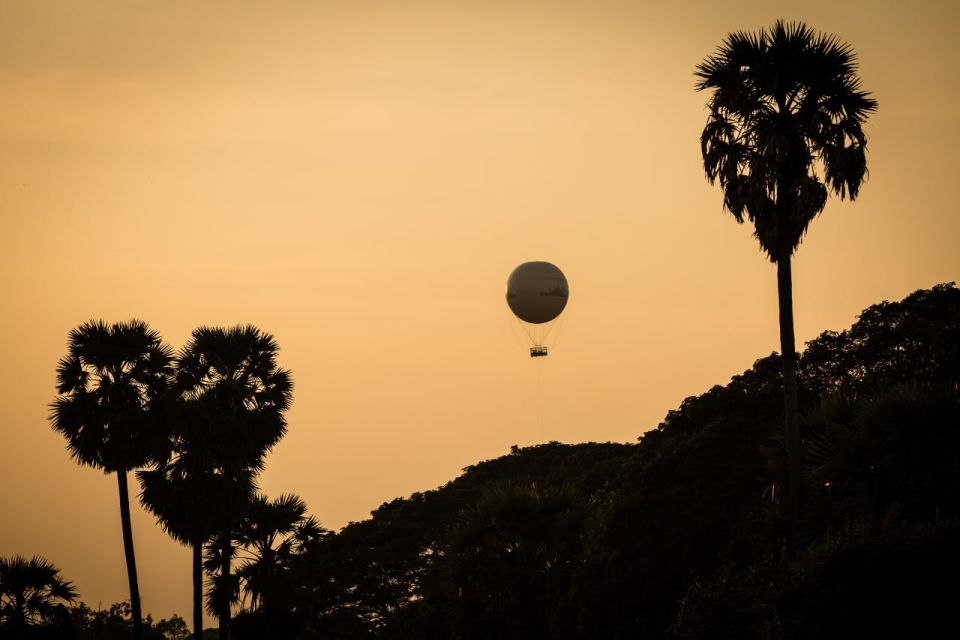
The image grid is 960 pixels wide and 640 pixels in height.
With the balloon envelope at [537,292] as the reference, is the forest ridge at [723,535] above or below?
below

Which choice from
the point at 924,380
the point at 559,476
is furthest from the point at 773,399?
the point at 559,476

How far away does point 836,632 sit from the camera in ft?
74.5

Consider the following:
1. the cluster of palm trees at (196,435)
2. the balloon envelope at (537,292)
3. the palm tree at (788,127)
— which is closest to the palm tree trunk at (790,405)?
the palm tree at (788,127)

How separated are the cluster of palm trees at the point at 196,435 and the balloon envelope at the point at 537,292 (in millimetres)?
17797

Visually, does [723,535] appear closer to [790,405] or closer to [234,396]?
[790,405]

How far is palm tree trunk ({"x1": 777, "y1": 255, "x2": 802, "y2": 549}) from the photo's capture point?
2931 centimetres

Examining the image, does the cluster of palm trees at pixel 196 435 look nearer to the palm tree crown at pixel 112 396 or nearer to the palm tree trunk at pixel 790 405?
the palm tree crown at pixel 112 396

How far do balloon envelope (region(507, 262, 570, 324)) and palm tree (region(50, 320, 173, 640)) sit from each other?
2118 cm

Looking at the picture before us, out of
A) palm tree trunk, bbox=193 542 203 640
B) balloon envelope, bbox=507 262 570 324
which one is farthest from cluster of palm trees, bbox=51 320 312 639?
balloon envelope, bbox=507 262 570 324

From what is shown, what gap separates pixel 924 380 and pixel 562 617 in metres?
15.0

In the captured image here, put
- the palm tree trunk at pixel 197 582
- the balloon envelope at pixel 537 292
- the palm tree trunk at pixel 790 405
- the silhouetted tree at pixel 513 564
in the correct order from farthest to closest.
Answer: the balloon envelope at pixel 537 292 < the palm tree trunk at pixel 197 582 < the silhouetted tree at pixel 513 564 < the palm tree trunk at pixel 790 405

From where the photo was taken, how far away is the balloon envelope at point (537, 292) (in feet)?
212

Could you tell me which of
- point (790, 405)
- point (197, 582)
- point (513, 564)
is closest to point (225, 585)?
point (197, 582)

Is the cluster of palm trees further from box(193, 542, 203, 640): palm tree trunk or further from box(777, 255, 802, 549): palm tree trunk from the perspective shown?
box(777, 255, 802, 549): palm tree trunk
